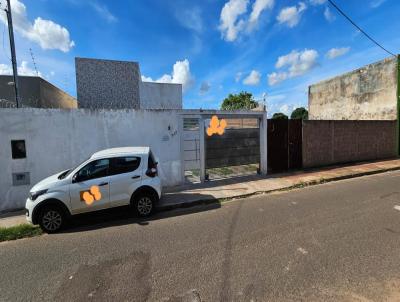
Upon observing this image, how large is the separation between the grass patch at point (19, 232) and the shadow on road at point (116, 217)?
0.66 m

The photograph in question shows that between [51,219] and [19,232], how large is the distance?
78 cm

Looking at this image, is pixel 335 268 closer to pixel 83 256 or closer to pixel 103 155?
pixel 83 256

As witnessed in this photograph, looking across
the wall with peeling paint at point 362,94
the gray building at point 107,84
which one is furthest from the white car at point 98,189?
the wall with peeling paint at point 362,94

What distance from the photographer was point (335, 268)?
3543 millimetres

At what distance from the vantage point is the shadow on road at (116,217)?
5.88m

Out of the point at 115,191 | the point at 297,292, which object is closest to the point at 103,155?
the point at 115,191

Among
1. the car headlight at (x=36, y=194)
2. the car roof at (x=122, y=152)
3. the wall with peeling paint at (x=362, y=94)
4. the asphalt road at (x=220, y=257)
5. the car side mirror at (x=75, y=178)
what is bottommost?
the asphalt road at (x=220, y=257)

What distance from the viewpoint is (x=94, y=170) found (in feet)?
19.7

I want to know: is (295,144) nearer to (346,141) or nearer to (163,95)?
(346,141)

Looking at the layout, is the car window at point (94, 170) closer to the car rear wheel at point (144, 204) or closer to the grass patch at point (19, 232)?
the car rear wheel at point (144, 204)

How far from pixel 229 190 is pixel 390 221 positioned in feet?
14.1

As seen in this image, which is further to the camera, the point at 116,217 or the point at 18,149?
the point at 18,149

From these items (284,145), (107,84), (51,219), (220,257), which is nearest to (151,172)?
(51,219)

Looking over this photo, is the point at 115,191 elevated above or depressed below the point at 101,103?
below
